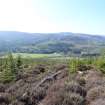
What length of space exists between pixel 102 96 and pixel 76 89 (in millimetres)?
1892

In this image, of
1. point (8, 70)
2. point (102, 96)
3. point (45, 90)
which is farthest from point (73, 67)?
point (102, 96)

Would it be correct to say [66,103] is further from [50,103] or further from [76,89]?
[76,89]

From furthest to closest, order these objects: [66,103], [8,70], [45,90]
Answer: [8,70] < [45,90] < [66,103]

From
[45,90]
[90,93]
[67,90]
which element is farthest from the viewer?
[45,90]

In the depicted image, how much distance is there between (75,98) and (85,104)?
52 cm

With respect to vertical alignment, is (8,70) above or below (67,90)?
below

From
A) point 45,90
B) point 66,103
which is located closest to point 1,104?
point 45,90

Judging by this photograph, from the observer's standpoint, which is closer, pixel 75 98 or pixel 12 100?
pixel 75 98

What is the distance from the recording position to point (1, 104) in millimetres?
11273

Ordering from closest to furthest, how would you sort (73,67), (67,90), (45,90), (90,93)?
(90,93), (67,90), (45,90), (73,67)

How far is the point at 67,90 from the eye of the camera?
12000 millimetres

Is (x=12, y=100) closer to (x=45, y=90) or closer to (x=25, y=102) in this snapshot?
(x=25, y=102)

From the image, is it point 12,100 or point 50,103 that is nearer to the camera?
point 50,103

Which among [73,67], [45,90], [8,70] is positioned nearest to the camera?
[45,90]
